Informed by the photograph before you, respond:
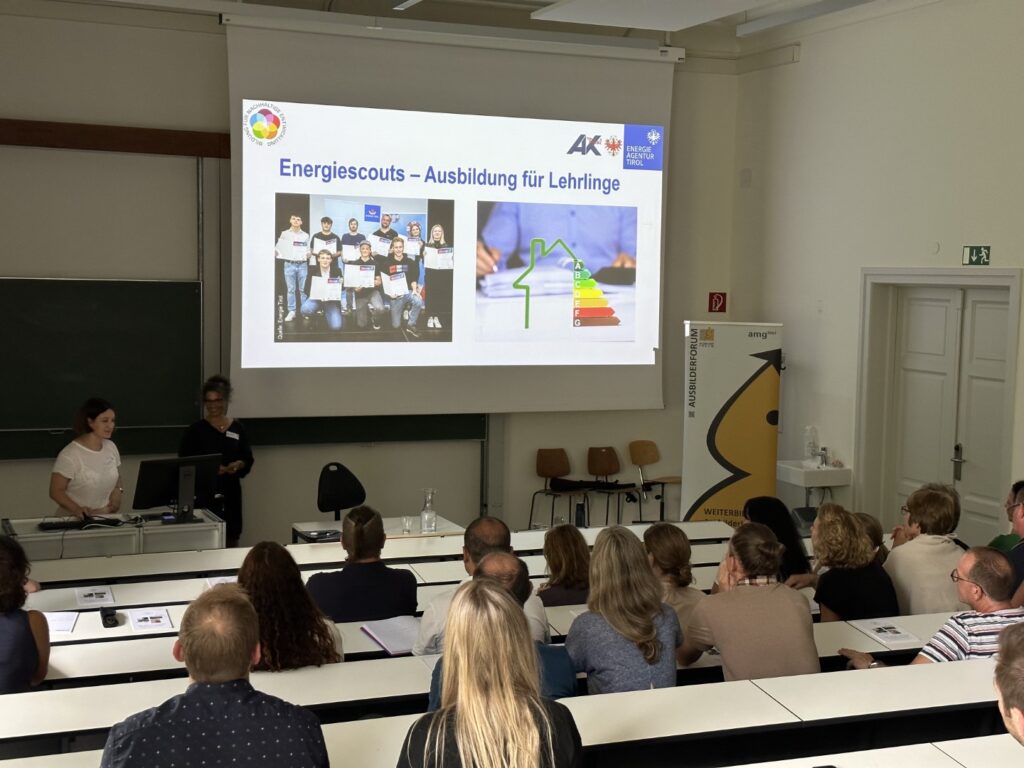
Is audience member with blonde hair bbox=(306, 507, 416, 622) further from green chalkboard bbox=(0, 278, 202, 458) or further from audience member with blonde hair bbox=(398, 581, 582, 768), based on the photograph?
green chalkboard bbox=(0, 278, 202, 458)

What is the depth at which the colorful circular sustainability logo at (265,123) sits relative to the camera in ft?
24.0

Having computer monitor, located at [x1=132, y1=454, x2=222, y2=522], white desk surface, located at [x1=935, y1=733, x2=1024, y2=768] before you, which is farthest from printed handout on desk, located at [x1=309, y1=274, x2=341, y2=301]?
white desk surface, located at [x1=935, y1=733, x2=1024, y2=768]

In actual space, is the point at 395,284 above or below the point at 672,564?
above

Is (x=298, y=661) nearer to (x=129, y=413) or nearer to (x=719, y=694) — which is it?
(x=719, y=694)

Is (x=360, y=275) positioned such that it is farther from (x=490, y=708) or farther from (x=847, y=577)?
(x=490, y=708)

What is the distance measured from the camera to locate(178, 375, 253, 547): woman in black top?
656 cm

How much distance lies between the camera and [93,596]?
432 cm

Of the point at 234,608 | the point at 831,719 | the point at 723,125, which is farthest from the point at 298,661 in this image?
the point at 723,125

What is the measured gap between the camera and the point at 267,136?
7344mm

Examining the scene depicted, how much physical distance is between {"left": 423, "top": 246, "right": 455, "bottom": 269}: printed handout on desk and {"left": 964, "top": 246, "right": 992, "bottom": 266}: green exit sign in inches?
134

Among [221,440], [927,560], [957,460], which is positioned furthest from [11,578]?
[957,460]

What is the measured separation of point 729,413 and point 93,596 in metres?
4.99

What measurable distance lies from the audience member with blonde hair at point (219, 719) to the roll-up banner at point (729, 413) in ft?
19.8

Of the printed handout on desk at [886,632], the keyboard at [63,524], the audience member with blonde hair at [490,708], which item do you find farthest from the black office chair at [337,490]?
the audience member with blonde hair at [490,708]
